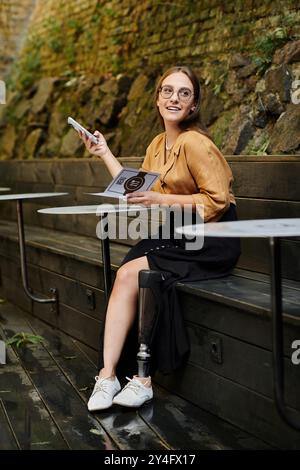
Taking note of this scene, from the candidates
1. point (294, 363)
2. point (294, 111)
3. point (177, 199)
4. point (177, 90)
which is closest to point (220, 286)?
point (177, 199)

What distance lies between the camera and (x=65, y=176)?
19.7ft

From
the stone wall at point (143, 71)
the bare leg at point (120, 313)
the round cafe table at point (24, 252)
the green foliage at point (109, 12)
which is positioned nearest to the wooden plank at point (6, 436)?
the bare leg at point (120, 313)

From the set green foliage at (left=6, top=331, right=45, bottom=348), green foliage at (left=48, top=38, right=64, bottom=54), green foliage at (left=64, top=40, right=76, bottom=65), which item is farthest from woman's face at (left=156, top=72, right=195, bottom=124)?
green foliage at (left=48, top=38, right=64, bottom=54)

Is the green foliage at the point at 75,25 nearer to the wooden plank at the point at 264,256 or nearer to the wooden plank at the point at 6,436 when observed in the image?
the wooden plank at the point at 264,256

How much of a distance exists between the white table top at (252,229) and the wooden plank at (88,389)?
818 mm

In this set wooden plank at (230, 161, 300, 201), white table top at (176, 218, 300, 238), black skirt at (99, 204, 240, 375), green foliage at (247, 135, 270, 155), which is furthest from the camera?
green foliage at (247, 135, 270, 155)

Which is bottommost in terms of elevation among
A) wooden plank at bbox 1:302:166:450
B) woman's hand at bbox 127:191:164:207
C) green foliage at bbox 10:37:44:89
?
wooden plank at bbox 1:302:166:450

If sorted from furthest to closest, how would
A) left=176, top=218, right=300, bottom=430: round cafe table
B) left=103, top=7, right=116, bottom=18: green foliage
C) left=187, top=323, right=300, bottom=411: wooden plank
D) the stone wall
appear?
left=103, top=7, right=116, bottom=18: green foliage < the stone wall < left=187, top=323, right=300, bottom=411: wooden plank < left=176, top=218, right=300, bottom=430: round cafe table

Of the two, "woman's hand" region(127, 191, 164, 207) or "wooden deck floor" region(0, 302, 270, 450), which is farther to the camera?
"woman's hand" region(127, 191, 164, 207)

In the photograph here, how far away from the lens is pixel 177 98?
3.38 m

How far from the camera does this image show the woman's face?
3375mm

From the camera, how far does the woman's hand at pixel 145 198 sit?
10.2 feet

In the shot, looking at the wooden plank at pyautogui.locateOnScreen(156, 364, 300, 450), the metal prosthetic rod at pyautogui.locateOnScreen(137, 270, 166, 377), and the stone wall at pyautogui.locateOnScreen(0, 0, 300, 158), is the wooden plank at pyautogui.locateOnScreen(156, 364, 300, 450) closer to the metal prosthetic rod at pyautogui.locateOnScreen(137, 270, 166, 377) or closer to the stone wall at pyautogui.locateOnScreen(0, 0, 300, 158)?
the metal prosthetic rod at pyautogui.locateOnScreen(137, 270, 166, 377)

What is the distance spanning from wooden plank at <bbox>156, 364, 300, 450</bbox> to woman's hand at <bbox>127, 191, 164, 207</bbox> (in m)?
0.68
